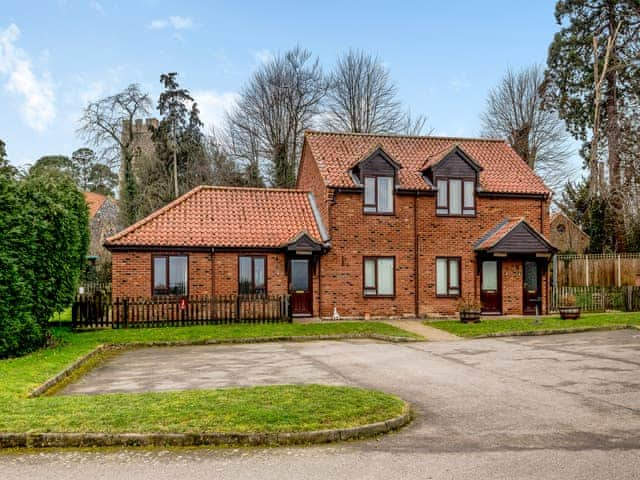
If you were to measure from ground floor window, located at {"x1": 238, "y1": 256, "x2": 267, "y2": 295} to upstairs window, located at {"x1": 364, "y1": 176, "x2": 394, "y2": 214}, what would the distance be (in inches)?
191

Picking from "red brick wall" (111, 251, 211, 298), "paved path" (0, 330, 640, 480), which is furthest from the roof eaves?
"paved path" (0, 330, 640, 480)

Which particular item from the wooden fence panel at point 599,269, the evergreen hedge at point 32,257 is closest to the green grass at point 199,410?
the evergreen hedge at point 32,257

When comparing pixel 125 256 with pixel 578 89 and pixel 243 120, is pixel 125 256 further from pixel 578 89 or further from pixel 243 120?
pixel 578 89

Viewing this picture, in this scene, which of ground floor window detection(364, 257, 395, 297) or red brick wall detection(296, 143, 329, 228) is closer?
ground floor window detection(364, 257, 395, 297)

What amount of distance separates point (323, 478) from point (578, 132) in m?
38.8

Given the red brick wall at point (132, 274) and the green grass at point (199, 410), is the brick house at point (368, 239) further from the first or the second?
the green grass at point (199, 410)

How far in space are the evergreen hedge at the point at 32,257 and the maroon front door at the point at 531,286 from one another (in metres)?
17.8

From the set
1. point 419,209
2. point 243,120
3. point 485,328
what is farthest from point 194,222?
point 243,120

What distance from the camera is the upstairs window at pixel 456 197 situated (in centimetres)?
2502

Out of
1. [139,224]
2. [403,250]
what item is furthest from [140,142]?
[403,250]

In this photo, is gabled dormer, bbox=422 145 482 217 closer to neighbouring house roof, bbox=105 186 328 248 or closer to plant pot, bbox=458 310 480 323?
plant pot, bbox=458 310 480 323

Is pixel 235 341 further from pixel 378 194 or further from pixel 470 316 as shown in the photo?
pixel 378 194

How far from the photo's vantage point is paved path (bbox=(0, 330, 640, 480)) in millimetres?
6387

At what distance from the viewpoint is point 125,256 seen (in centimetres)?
2195
